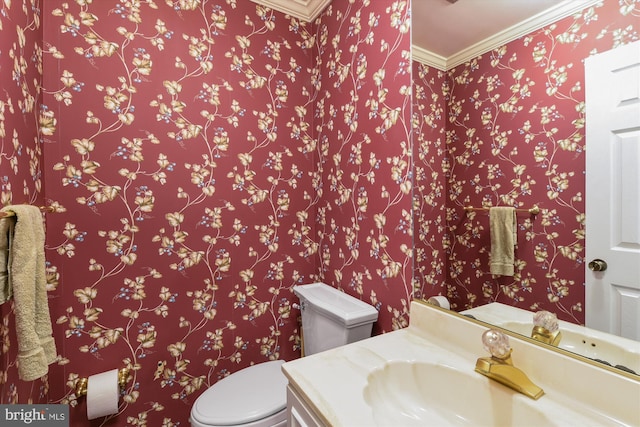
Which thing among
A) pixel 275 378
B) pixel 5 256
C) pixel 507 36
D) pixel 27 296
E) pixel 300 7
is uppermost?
pixel 300 7

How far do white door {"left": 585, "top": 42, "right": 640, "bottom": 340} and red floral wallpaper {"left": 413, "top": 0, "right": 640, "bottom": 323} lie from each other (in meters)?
0.02

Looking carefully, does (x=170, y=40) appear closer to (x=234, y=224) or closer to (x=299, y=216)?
(x=234, y=224)

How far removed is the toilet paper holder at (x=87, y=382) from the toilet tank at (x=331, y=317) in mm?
817

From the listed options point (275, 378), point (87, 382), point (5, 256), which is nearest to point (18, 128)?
point (5, 256)

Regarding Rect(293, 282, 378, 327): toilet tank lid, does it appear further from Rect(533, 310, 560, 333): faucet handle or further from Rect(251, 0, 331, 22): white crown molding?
Rect(251, 0, 331, 22): white crown molding

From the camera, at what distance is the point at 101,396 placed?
1130 millimetres

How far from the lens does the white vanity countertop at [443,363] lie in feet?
1.93

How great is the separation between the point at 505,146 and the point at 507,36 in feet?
1.02

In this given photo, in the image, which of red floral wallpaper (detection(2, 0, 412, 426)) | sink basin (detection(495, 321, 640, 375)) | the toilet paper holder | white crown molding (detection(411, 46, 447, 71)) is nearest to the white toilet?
red floral wallpaper (detection(2, 0, 412, 426))

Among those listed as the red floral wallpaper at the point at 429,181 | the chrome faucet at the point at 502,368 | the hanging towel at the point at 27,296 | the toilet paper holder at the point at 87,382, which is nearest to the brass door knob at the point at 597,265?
the chrome faucet at the point at 502,368

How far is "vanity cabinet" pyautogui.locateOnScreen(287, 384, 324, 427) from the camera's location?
670 mm

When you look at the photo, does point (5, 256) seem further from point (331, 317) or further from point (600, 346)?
point (600, 346)

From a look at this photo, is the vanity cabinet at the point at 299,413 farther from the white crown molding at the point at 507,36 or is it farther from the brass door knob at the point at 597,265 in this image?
the white crown molding at the point at 507,36

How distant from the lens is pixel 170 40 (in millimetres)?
1320
